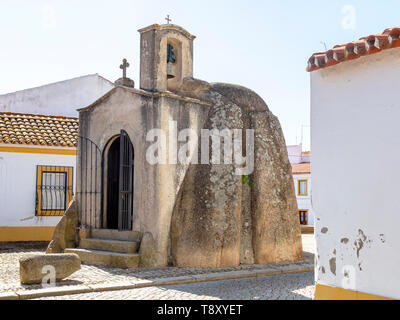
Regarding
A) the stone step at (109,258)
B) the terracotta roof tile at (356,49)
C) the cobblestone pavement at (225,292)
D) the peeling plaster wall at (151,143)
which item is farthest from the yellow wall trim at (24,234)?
the terracotta roof tile at (356,49)

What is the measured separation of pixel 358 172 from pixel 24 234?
1235cm

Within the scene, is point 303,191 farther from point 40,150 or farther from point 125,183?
point 125,183

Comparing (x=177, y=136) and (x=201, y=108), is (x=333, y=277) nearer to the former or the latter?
(x=177, y=136)

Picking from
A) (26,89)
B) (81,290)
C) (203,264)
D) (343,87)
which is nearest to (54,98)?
(26,89)

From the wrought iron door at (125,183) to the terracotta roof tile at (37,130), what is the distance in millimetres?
4904

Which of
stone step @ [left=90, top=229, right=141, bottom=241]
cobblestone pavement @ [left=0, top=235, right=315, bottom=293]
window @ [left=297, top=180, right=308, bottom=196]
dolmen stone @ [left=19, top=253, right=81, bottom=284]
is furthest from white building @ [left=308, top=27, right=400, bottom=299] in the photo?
window @ [left=297, top=180, right=308, bottom=196]

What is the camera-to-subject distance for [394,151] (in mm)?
5074

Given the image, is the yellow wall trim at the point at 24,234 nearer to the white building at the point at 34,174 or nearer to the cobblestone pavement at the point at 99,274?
the white building at the point at 34,174

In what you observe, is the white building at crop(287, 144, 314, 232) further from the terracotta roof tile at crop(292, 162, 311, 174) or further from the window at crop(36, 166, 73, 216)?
the window at crop(36, 166, 73, 216)

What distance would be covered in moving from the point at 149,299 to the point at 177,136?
4317 millimetres

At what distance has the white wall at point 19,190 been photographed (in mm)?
14766

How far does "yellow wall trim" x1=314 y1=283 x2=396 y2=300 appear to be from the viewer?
205 inches

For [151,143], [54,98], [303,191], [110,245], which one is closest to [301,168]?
[303,191]

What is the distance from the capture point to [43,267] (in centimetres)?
784
